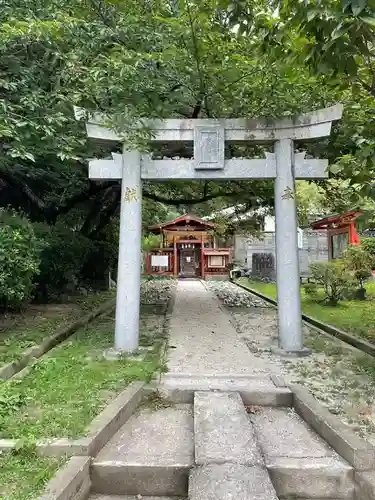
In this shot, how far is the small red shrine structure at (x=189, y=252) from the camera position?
2853 cm

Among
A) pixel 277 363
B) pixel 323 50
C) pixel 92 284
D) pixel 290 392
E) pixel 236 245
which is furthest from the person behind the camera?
pixel 236 245

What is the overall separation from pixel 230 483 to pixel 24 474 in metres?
1.40

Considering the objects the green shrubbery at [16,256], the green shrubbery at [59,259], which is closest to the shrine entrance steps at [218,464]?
the green shrubbery at [16,256]

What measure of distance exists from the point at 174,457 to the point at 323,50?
377 centimetres

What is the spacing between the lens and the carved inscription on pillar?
6555 mm

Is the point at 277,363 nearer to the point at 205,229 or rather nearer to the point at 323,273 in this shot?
the point at 323,273

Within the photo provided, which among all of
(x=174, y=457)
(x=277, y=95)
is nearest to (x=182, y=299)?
(x=277, y=95)

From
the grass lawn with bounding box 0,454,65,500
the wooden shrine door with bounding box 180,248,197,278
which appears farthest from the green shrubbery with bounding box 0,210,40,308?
the wooden shrine door with bounding box 180,248,197,278

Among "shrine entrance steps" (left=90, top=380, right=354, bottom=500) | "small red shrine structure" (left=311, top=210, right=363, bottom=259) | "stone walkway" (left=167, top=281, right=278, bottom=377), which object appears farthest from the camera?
"small red shrine structure" (left=311, top=210, right=363, bottom=259)

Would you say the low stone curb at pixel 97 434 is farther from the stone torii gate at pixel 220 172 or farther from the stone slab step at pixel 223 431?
the stone torii gate at pixel 220 172

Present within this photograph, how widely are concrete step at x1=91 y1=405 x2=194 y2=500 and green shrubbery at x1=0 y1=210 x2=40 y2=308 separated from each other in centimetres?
383

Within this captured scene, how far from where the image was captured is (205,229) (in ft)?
94.7

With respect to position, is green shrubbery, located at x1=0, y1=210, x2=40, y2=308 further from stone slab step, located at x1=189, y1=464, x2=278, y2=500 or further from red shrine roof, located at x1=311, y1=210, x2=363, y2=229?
red shrine roof, located at x1=311, y1=210, x2=363, y2=229

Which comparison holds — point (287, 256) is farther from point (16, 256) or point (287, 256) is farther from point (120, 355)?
point (16, 256)
